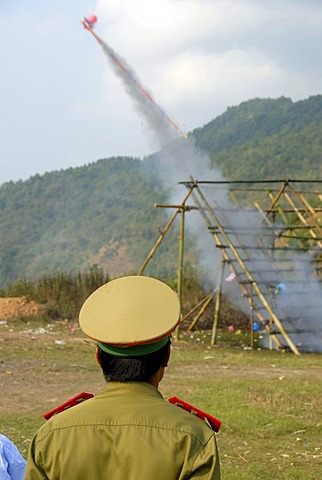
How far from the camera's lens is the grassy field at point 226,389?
673 cm

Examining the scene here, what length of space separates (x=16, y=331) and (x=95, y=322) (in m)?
12.8

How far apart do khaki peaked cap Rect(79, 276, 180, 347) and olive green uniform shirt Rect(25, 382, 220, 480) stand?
0.16 m

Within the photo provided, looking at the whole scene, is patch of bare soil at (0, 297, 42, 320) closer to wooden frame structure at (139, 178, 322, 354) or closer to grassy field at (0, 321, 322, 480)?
grassy field at (0, 321, 322, 480)

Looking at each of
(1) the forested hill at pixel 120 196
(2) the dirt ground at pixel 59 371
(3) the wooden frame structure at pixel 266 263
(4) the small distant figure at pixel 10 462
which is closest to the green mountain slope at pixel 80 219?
(1) the forested hill at pixel 120 196

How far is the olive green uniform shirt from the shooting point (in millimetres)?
2066

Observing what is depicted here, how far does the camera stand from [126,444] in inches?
82.0

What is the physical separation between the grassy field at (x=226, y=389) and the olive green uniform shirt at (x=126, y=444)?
4157 mm

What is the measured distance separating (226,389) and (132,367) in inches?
283

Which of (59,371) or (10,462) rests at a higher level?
(10,462)

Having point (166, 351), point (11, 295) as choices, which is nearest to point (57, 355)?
point (11, 295)

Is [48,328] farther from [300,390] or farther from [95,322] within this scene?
[95,322]

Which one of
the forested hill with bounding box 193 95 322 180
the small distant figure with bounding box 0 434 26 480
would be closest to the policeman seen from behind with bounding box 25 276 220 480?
the small distant figure with bounding box 0 434 26 480

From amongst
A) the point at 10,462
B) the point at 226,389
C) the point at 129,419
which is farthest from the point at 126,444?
the point at 226,389

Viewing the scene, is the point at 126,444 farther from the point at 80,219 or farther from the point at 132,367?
the point at 80,219
